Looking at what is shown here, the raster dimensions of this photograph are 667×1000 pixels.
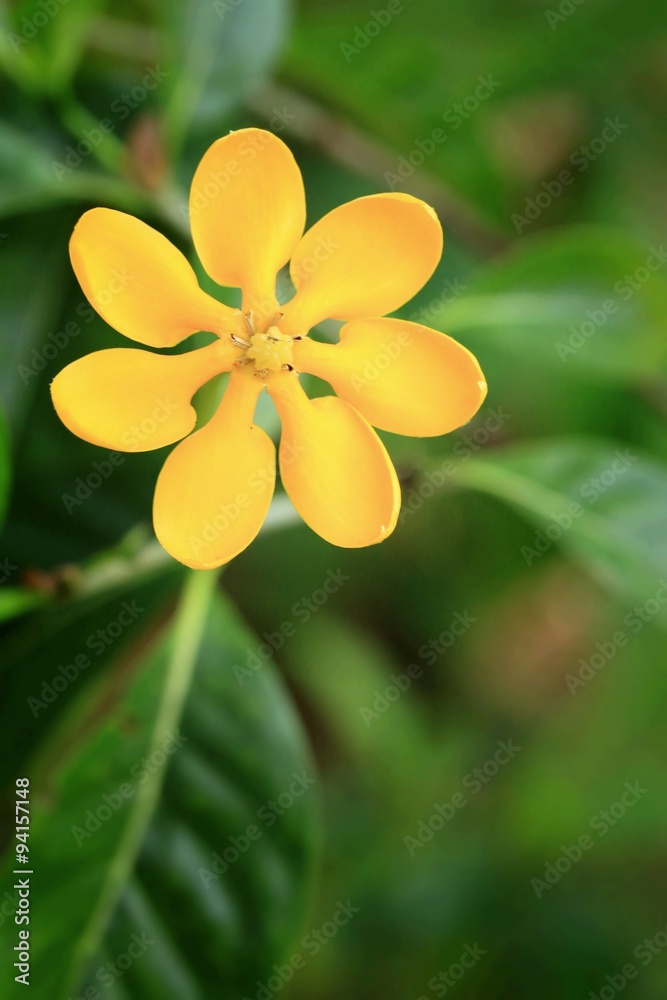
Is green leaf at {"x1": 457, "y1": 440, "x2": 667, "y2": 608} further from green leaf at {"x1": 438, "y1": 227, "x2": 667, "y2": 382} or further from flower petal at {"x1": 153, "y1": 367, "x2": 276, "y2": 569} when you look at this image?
flower petal at {"x1": 153, "y1": 367, "x2": 276, "y2": 569}

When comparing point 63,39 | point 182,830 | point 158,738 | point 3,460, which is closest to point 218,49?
point 63,39

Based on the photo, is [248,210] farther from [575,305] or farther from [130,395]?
[575,305]

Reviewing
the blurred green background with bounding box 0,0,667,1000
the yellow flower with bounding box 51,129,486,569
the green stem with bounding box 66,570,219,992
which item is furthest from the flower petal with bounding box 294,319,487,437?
the green stem with bounding box 66,570,219,992

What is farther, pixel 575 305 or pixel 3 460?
pixel 575 305

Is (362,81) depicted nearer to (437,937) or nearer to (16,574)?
(16,574)

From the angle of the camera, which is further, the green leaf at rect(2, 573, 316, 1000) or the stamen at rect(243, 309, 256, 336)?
the green leaf at rect(2, 573, 316, 1000)
